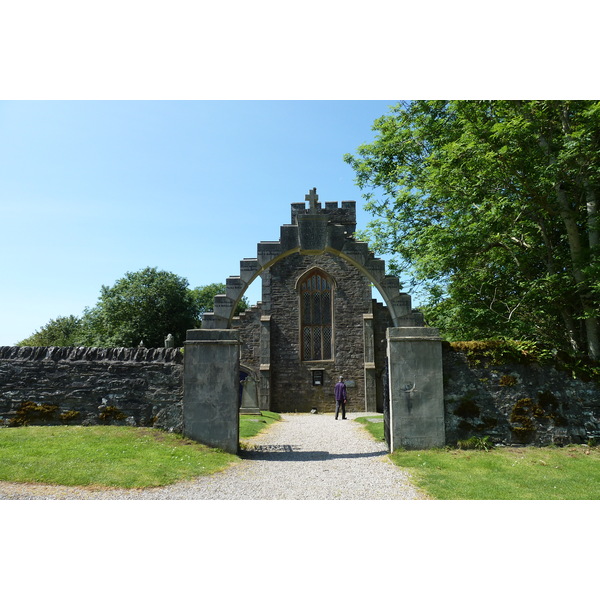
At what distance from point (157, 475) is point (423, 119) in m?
12.6

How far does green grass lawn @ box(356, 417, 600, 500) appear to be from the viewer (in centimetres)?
680

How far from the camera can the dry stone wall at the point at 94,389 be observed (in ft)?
32.6

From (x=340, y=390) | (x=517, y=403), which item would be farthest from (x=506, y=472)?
(x=340, y=390)

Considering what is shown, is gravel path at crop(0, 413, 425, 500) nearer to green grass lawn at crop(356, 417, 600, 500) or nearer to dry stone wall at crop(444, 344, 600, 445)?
green grass lawn at crop(356, 417, 600, 500)

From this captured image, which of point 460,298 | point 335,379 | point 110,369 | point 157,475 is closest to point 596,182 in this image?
point 460,298

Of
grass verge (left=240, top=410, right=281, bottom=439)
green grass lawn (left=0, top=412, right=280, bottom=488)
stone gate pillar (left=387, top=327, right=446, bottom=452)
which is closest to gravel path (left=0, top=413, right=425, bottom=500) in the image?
green grass lawn (left=0, top=412, right=280, bottom=488)

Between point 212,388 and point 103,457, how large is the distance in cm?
243

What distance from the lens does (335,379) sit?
23.4 metres

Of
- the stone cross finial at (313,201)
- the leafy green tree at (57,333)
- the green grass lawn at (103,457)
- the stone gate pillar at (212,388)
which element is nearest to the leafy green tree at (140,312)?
the leafy green tree at (57,333)

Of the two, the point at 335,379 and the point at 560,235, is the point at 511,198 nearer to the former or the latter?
the point at 560,235

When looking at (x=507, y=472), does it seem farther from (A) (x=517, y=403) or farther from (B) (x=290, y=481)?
(B) (x=290, y=481)

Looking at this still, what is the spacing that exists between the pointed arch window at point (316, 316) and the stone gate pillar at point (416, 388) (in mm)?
14354

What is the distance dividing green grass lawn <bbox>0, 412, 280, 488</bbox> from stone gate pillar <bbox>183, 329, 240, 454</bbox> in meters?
0.30

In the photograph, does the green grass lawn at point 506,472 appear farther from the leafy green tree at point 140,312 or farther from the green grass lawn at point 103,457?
the leafy green tree at point 140,312
